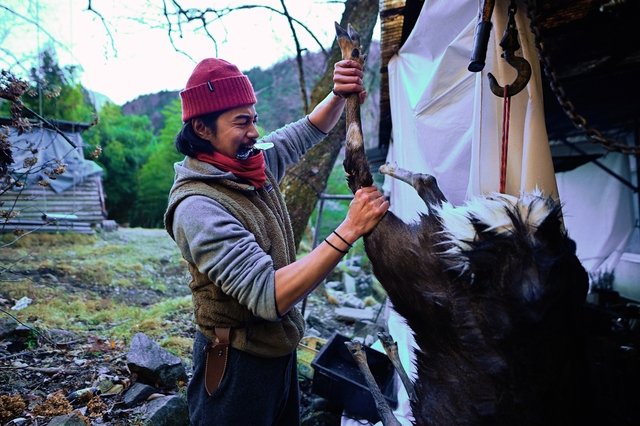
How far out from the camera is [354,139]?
Result: 1.76 metres

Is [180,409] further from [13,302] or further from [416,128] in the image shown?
[13,302]

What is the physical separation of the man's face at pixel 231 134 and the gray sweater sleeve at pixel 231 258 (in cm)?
40

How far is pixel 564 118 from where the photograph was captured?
4.57m

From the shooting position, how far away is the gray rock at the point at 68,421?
2.33 m

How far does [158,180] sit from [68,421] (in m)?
17.9

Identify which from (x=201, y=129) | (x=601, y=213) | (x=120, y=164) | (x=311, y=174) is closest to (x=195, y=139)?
(x=201, y=129)

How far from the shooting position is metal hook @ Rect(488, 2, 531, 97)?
1.59 metres

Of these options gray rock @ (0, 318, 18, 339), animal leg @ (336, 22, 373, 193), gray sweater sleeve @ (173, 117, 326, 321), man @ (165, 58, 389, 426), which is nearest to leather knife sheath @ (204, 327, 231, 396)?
man @ (165, 58, 389, 426)

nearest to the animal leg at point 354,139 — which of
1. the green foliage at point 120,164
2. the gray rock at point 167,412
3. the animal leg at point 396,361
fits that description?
the animal leg at point 396,361

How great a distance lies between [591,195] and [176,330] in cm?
629

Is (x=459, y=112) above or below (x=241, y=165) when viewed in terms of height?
above

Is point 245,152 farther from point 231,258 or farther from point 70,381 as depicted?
point 70,381

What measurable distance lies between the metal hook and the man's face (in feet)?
3.87

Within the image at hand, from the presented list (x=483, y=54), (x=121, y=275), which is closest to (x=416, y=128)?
(x=483, y=54)
